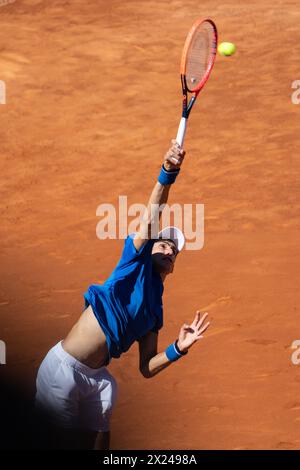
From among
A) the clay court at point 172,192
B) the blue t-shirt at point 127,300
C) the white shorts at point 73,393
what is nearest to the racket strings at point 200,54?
the blue t-shirt at point 127,300

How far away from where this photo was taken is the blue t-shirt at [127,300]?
4703 mm

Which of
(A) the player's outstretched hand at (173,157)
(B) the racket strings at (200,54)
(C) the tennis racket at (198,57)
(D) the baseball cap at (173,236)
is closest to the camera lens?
(A) the player's outstretched hand at (173,157)

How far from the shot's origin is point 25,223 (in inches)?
363

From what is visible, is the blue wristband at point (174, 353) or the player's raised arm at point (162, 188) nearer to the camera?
the player's raised arm at point (162, 188)

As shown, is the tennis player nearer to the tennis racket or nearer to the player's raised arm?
A: the player's raised arm

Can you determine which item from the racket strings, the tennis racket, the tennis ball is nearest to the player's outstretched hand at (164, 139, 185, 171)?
the tennis racket

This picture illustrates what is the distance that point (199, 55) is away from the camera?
5590mm

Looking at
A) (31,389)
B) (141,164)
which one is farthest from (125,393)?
(141,164)

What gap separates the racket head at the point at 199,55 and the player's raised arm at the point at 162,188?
0.78 meters

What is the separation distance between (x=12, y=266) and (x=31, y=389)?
201cm

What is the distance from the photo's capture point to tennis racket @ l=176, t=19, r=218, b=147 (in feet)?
17.1

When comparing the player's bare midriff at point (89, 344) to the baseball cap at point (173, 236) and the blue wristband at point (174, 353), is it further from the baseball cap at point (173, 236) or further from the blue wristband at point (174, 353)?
the baseball cap at point (173, 236)

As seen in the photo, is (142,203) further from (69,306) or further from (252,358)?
(252,358)
